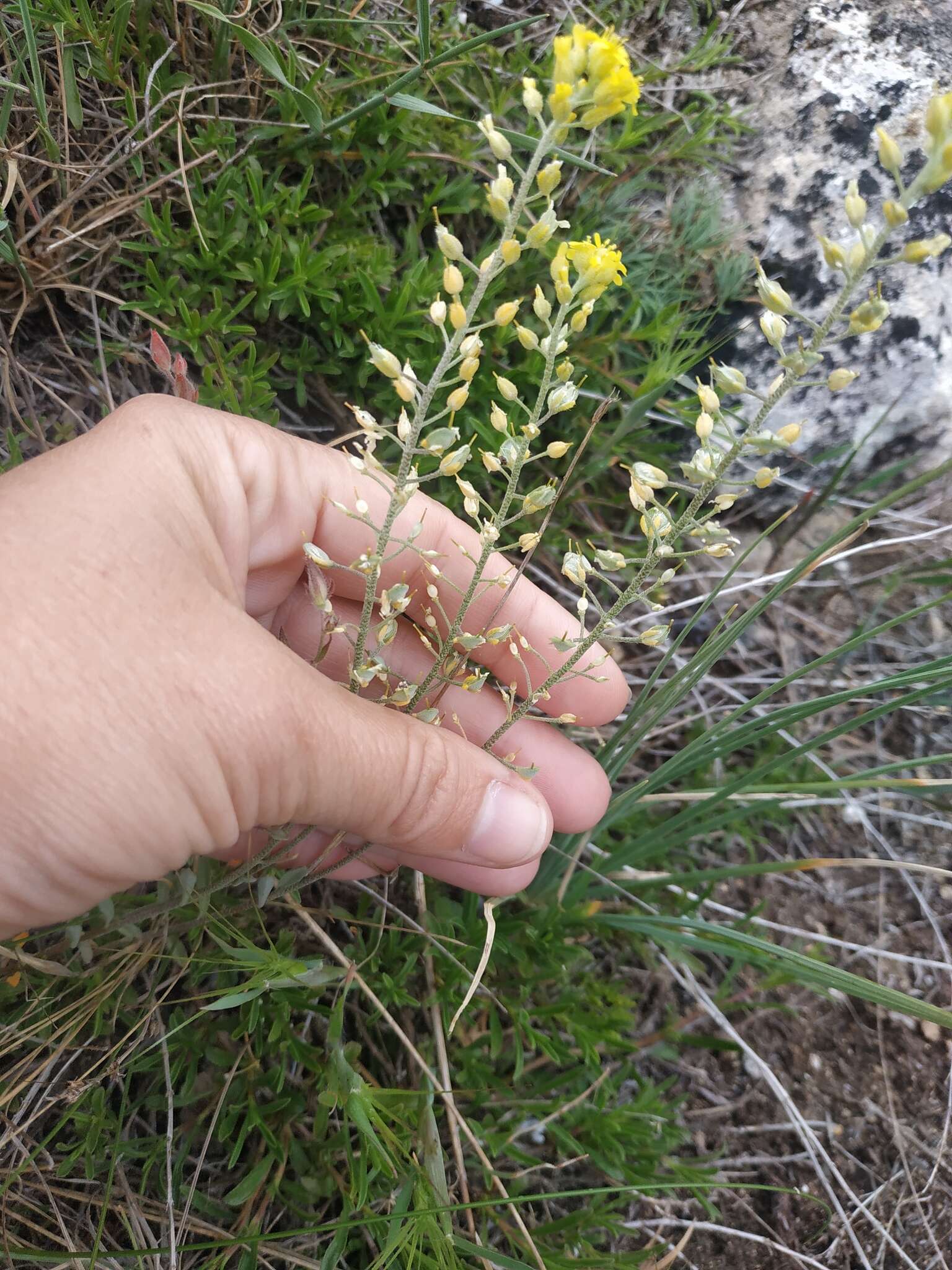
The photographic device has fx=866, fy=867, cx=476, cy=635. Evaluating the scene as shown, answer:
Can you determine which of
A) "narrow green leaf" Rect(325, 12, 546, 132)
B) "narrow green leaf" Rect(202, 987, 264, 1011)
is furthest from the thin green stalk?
"narrow green leaf" Rect(325, 12, 546, 132)

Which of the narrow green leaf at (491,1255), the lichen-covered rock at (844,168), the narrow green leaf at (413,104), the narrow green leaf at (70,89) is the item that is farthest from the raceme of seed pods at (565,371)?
the lichen-covered rock at (844,168)

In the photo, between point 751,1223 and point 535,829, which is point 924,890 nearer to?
point 751,1223

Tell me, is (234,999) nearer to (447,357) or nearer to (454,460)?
(454,460)

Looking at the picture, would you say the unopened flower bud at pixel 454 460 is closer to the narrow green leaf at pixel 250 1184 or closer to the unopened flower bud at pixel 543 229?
the unopened flower bud at pixel 543 229

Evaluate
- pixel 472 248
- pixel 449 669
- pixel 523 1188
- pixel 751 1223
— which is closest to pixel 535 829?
pixel 449 669

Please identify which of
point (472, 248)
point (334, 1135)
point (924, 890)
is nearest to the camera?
point (334, 1135)

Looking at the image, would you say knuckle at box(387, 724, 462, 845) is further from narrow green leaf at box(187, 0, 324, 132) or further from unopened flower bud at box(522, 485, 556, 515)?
narrow green leaf at box(187, 0, 324, 132)

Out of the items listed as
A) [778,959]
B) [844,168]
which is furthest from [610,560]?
[844,168]
